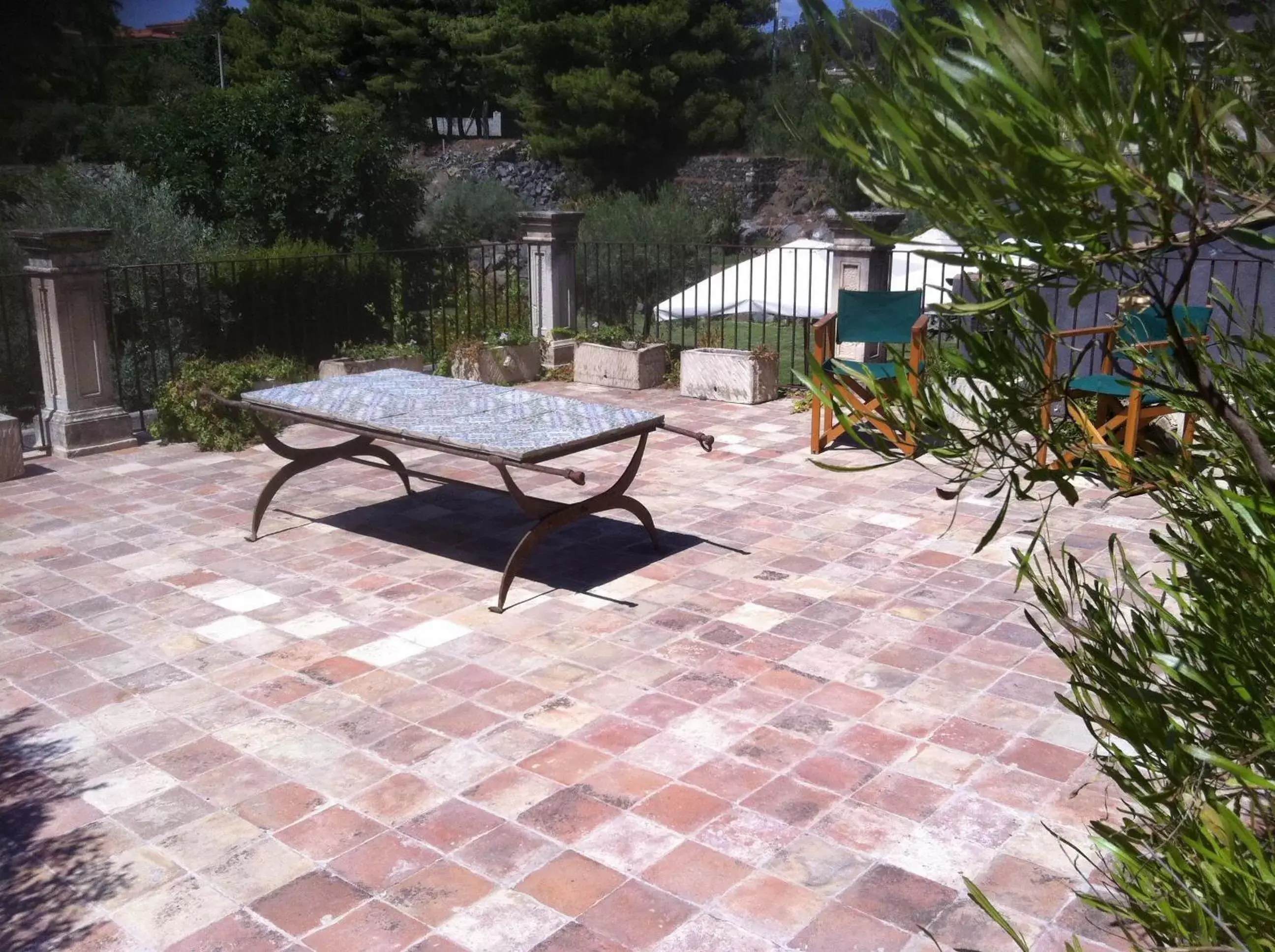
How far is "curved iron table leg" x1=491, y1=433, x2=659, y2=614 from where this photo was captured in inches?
205

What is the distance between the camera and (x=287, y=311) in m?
11.2

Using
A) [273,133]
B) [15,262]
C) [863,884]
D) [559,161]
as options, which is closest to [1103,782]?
[863,884]

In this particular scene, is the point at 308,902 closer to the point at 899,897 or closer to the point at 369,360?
the point at 899,897

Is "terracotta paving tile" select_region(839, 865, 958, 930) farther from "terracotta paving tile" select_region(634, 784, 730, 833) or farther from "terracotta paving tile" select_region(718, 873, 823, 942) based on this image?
"terracotta paving tile" select_region(634, 784, 730, 833)

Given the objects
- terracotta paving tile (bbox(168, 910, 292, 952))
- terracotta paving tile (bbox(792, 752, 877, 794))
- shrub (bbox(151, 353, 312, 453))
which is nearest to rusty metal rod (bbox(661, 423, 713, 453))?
terracotta paving tile (bbox(792, 752, 877, 794))

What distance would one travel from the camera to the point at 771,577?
5.68 m

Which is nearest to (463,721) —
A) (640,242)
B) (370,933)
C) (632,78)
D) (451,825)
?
(451,825)

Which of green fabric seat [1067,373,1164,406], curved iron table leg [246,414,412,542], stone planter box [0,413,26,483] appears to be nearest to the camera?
curved iron table leg [246,414,412,542]

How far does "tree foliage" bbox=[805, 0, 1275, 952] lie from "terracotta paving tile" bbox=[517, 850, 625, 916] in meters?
1.74

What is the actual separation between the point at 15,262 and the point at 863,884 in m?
10.9

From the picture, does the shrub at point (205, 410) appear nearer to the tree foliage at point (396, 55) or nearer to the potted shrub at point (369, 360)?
the potted shrub at point (369, 360)

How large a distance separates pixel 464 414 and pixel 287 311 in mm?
5956

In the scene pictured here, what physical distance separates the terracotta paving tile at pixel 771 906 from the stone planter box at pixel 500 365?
23.7ft

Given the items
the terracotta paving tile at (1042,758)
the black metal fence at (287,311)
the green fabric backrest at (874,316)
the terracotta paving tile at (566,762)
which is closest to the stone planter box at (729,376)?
the green fabric backrest at (874,316)
